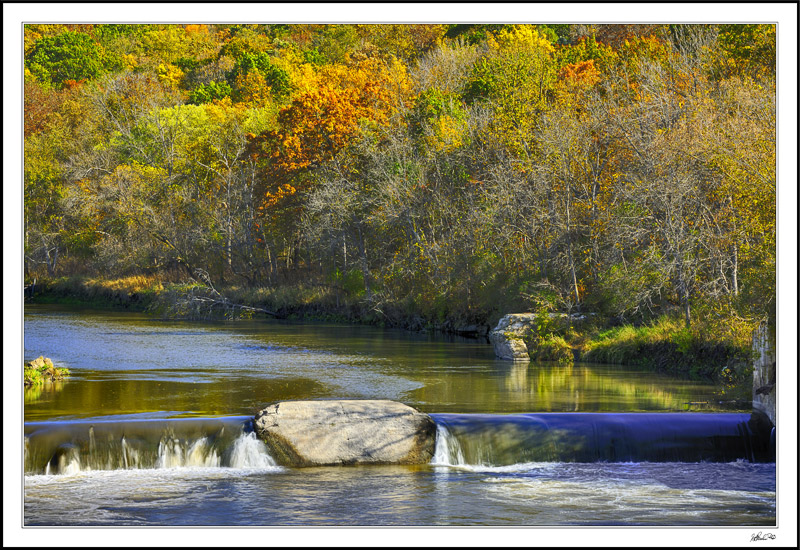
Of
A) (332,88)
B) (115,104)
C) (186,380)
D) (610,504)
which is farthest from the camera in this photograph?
(115,104)

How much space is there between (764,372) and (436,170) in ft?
74.2

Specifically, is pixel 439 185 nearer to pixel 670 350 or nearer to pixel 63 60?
pixel 670 350

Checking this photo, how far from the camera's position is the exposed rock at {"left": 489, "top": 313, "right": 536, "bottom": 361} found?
26.0 meters

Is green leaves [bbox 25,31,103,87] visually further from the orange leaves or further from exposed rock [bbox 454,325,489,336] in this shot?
exposed rock [bbox 454,325,489,336]

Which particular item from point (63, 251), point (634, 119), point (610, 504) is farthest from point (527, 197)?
point (63, 251)

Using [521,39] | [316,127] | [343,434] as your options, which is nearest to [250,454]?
[343,434]

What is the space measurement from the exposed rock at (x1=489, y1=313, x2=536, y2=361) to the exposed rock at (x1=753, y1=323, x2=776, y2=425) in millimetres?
10188

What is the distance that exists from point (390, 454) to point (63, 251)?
46507 mm

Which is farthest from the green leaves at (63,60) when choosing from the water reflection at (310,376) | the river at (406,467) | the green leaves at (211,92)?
the river at (406,467)

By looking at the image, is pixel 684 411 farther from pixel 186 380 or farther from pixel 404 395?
pixel 186 380

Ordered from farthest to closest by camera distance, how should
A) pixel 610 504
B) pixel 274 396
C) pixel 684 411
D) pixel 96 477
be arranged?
pixel 274 396
pixel 684 411
pixel 96 477
pixel 610 504

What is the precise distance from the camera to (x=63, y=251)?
5666cm

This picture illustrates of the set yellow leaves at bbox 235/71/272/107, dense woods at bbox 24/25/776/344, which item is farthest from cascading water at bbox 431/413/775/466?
yellow leaves at bbox 235/71/272/107

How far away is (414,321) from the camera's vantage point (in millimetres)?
34969
